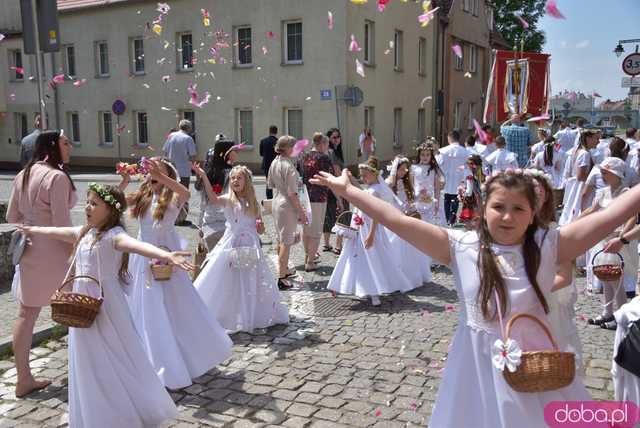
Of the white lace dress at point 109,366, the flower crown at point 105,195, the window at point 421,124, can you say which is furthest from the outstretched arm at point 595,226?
the window at point 421,124

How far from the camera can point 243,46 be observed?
23875 millimetres

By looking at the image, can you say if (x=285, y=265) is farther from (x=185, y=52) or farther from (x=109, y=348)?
(x=185, y=52)

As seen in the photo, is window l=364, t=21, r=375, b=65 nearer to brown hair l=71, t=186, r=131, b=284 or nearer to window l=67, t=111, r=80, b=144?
window l=67, t=111, r=80, b=144

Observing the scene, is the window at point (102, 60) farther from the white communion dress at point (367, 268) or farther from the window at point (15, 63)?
the white communion dress at point (367, 268)

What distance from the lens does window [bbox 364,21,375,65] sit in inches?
915

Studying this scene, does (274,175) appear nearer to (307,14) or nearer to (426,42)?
(307,14)

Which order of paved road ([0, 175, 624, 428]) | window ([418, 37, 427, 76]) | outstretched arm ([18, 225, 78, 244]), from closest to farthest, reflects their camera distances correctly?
outstretched arm ([18, 225, 78, 244]) → paved road ([0, 175, 624, 428]) → window ([418, 37, 427, 76])

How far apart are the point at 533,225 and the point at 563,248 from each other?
0.18 metres

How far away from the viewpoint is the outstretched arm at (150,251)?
11.2ft

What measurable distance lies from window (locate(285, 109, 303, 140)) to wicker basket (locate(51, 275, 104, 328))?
20.1 metres

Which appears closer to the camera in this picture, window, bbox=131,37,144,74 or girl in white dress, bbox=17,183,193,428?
girl in white dress, bbox=17,183,193,428

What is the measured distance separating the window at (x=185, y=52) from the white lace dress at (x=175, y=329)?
21.2 m

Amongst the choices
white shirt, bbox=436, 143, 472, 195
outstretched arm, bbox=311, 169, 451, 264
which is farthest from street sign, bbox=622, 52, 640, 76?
outstretched arm, bbox=311, 169, 451, 264

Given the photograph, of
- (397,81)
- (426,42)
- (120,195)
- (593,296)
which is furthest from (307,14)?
(120,195)
